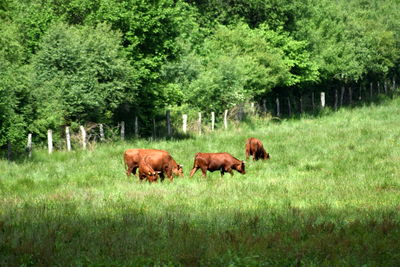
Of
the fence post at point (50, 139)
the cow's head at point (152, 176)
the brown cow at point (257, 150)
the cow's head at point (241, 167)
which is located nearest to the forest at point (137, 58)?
the fence post at point (50, 139)

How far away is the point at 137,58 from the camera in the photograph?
105ft

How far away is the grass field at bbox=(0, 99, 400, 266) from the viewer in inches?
352

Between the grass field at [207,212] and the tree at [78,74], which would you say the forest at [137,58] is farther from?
the grass field at [207,212]

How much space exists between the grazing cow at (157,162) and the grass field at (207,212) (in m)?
0.64

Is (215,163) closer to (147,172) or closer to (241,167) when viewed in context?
(241,167)

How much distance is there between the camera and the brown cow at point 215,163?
2012 cm

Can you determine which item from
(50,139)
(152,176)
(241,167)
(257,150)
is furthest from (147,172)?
(50,139)

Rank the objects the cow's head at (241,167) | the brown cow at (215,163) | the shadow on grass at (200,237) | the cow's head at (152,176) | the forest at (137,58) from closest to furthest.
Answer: the shadow on grass at (200,237) → the cow's head at (152,176) → the brown cow at (215,163) → the cow's head at (241,167) → the forest at (137,58)

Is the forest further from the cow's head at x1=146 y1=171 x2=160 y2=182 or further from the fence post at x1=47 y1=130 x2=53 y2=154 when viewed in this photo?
the cow's head at x1=146 y1=171 x2=160 y2=182

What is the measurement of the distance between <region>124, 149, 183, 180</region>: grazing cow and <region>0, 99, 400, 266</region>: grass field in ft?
2.11

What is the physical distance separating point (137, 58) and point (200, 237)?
23.1 m

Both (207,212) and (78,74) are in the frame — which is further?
(78,74)

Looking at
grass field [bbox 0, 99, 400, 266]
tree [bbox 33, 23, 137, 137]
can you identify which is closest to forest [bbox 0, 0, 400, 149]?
tree [bbox 33, 23, 137, 137]

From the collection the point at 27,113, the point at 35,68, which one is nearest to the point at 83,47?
the point at 35,68
